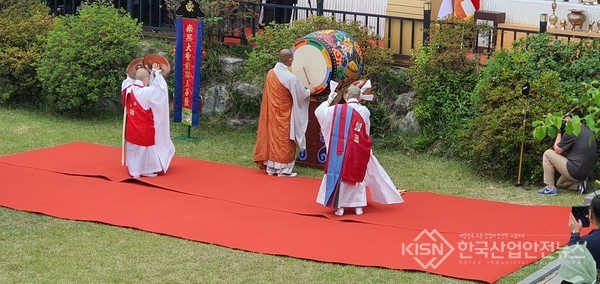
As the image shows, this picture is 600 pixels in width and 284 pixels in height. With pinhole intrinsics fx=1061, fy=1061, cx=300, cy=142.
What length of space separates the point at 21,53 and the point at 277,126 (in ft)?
16.9

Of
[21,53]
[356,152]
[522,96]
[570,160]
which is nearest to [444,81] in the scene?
[522,96]

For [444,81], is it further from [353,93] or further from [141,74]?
[141,74]

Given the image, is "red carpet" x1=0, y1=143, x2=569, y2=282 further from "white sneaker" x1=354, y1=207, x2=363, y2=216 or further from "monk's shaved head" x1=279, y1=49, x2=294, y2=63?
"monk's shaved head" x1=279, y1=49, x2=294, y2=63

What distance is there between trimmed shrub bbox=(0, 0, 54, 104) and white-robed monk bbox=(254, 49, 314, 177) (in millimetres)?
4740

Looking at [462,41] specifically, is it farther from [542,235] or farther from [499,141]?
[542,235]

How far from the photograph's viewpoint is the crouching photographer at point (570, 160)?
38.1ft

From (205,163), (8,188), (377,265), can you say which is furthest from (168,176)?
(377,265)

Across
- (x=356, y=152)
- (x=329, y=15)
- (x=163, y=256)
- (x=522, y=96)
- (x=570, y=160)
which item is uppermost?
(x=329, y=15)

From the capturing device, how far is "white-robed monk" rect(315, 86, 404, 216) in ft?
35.4

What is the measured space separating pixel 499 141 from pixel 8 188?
18.5ft

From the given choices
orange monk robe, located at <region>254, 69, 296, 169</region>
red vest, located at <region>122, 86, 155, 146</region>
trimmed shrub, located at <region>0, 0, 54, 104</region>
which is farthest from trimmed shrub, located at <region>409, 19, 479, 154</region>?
trimmed shrub, located at <region>0, 0, 54, 104</region>

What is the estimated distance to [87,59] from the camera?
15430mm

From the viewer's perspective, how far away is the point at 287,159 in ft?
41.9

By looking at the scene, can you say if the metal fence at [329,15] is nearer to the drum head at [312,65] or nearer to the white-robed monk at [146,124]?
the drum head at [312,65]
